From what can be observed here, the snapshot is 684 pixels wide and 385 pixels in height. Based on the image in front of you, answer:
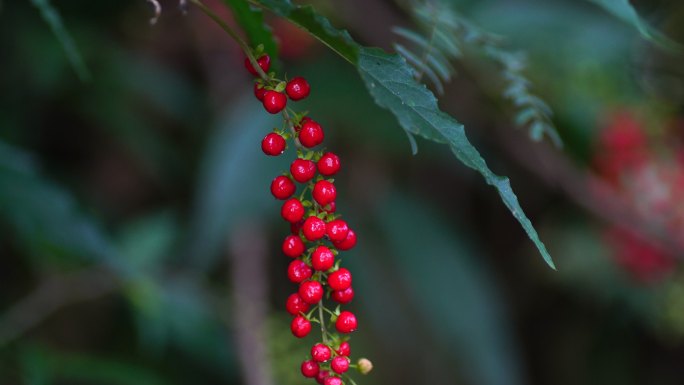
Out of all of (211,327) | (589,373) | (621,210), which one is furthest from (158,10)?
(589,373)

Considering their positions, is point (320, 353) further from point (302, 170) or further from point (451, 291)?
point (451, 291)

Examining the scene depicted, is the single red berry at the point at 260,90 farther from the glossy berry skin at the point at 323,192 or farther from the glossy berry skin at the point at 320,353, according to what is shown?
the glossy berry skin at the point at 320,353

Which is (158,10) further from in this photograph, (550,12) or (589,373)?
(589,373)

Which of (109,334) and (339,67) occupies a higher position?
(339,67)

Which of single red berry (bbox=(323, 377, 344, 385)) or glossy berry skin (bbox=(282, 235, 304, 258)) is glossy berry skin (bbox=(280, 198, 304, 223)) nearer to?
glossy berry skin (bbox=(282, 235, 304, 258))

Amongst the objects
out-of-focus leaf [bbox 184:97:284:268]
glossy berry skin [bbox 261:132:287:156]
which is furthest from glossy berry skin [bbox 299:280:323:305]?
out-of-focus leaf [bbox 184:97:284:268]

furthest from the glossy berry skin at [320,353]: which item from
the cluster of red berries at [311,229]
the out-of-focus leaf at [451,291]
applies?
the out-of-focus leaf at [451,291]

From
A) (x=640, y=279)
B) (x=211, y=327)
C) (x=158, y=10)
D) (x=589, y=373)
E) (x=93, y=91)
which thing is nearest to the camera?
(x=158, y=10)
